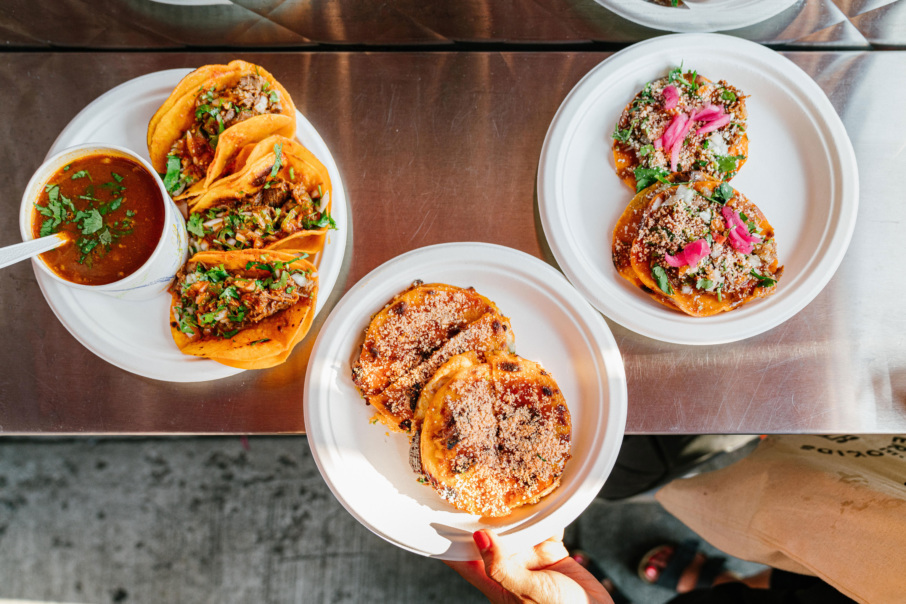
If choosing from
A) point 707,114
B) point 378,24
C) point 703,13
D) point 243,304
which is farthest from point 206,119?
point 703,13

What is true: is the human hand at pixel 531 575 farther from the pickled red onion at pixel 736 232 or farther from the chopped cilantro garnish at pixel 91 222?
the chopped cilantro garnish at pixel 91 222

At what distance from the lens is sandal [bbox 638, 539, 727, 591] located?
2887 mm

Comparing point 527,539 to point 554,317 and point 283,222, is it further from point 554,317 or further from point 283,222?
point 283,222

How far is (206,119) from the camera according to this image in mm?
1600

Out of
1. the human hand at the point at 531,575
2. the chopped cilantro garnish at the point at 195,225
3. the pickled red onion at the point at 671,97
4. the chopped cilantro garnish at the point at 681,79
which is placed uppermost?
the chopped cilantro garnish at the point at 681,79

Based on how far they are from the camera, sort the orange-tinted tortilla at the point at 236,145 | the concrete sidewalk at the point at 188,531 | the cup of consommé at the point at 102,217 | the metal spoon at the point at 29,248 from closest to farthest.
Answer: the metal spoon at the point at 29,248, the cup of consommé at the point at 102,217, the orange-tinted tortilla at the point at 236,145, the concrete sidewalk at the point at 188,531

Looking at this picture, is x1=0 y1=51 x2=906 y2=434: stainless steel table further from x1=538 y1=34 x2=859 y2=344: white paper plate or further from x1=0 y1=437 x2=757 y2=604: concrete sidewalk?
x1=0 y1=437 x2=757 y2=604: concrete sidewalk

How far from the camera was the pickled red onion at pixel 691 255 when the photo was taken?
1644 mm

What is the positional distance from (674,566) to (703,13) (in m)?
2.70

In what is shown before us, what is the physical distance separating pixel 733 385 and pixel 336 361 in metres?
1.41

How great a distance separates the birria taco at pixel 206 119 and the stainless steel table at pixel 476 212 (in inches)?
12.3

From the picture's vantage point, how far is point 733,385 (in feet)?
6.26

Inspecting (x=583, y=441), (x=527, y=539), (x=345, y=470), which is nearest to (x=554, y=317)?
(x=583, y=441)

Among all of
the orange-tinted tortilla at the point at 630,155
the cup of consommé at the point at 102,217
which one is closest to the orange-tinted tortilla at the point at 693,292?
the orange-tinted tortilla at the point at 630,155
